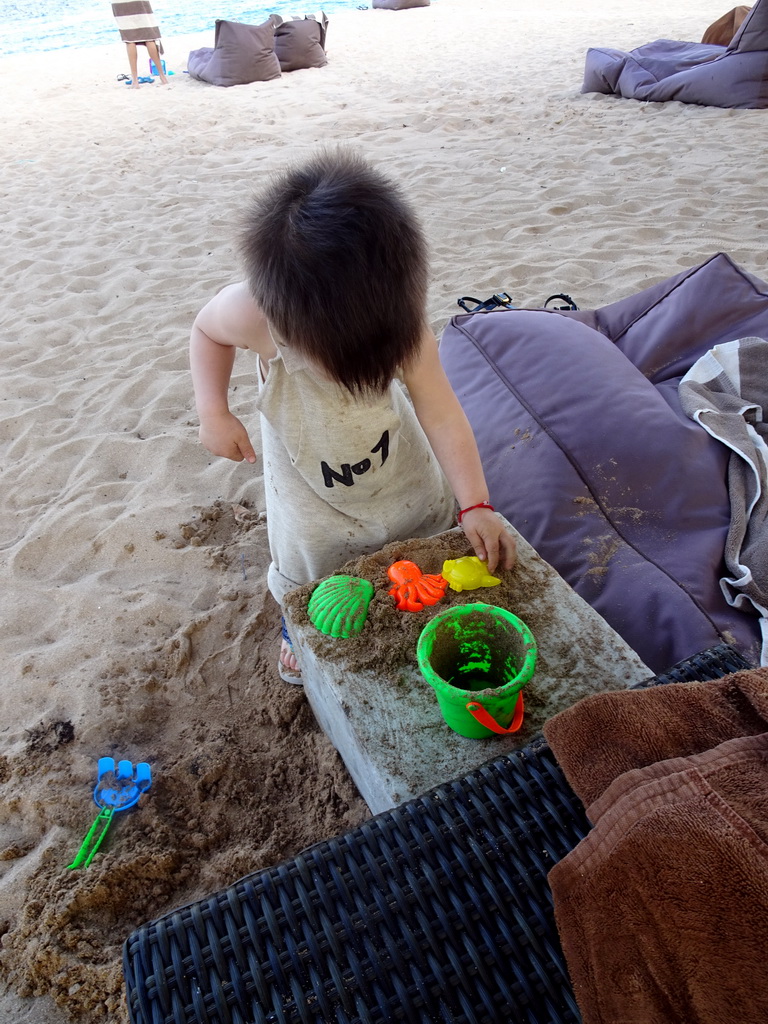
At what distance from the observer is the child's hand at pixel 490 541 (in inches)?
53.3

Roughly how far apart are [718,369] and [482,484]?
1023 millimetres

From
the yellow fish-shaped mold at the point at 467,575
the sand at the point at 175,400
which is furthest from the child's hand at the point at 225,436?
the sand at the point at 175,400

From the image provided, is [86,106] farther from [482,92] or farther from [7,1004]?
[7,1004]

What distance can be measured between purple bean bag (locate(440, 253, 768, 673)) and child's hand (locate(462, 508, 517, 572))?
31 centimetres

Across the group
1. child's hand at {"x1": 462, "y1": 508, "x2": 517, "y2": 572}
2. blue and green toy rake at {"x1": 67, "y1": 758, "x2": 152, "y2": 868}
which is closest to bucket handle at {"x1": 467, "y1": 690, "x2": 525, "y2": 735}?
child's hand at {"x1": 462, "y1": 508, "x2": 517, "y2": 572}

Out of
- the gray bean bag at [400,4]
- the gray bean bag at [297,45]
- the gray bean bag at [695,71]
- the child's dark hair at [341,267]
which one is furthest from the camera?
the gray bean bag at [400,4]

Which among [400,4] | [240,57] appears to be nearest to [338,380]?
[240,57]

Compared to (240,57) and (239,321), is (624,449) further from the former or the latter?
(240,57)

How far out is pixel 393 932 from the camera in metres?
0.81

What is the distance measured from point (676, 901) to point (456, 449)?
0.93 meters

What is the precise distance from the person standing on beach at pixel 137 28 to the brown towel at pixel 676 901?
9.97 m

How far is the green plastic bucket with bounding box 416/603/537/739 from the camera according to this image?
103 cm

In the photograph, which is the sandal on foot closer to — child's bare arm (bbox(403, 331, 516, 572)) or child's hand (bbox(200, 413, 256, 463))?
child's hand (bbox(200, 413, 256, 463))

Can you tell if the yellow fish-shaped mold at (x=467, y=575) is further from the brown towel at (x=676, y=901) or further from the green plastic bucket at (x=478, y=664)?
the brown towel at (x=676, y=901)
